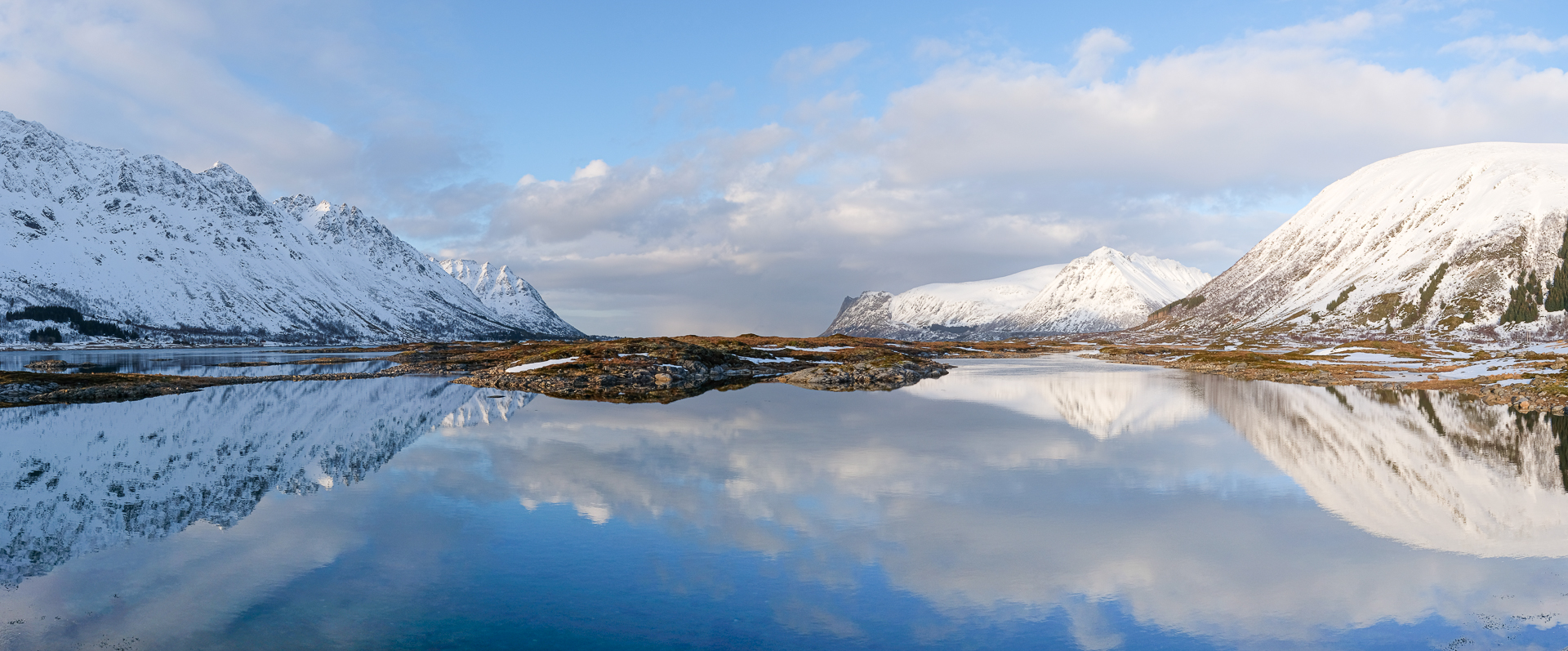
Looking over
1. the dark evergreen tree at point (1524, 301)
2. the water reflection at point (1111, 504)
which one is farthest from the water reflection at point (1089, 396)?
the dark evergreen tree at point (1524, 301)

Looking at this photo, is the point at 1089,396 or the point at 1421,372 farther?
the point at 1421,372

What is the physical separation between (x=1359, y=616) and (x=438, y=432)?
35842 mm

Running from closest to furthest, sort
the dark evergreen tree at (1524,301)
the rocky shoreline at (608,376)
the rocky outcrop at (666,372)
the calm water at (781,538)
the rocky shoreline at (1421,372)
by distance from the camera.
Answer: the calm water at (781,538)
the rocky shoreline at (1421,372)
the rocky shoreline at (608,376)
the rocky outcrop at (666,372)
the dark evergreen tree at (1524,301)

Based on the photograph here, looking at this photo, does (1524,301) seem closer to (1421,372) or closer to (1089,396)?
(1421,372)

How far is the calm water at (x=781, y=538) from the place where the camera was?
12602 millimetres

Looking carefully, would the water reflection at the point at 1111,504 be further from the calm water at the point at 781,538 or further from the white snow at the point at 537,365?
the white snow at the point at 537,365

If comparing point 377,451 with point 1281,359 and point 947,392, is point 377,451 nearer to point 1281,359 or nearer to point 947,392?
point 947,392

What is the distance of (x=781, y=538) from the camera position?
1770cm

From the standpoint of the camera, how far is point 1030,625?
12672mm

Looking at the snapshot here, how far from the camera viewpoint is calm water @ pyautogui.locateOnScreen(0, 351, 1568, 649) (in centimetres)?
1260

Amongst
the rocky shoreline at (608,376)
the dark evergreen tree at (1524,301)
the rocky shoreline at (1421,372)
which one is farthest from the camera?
the dark evergreen tree at (1524,301)

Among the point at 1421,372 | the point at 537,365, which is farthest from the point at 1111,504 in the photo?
the point at 1421,372

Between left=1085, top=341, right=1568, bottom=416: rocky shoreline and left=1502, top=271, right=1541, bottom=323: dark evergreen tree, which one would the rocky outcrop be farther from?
left=1502, top=271, right=1541, bottom=323: dark evergreen tree

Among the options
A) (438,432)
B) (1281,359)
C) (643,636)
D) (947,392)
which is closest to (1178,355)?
(1281,359)
